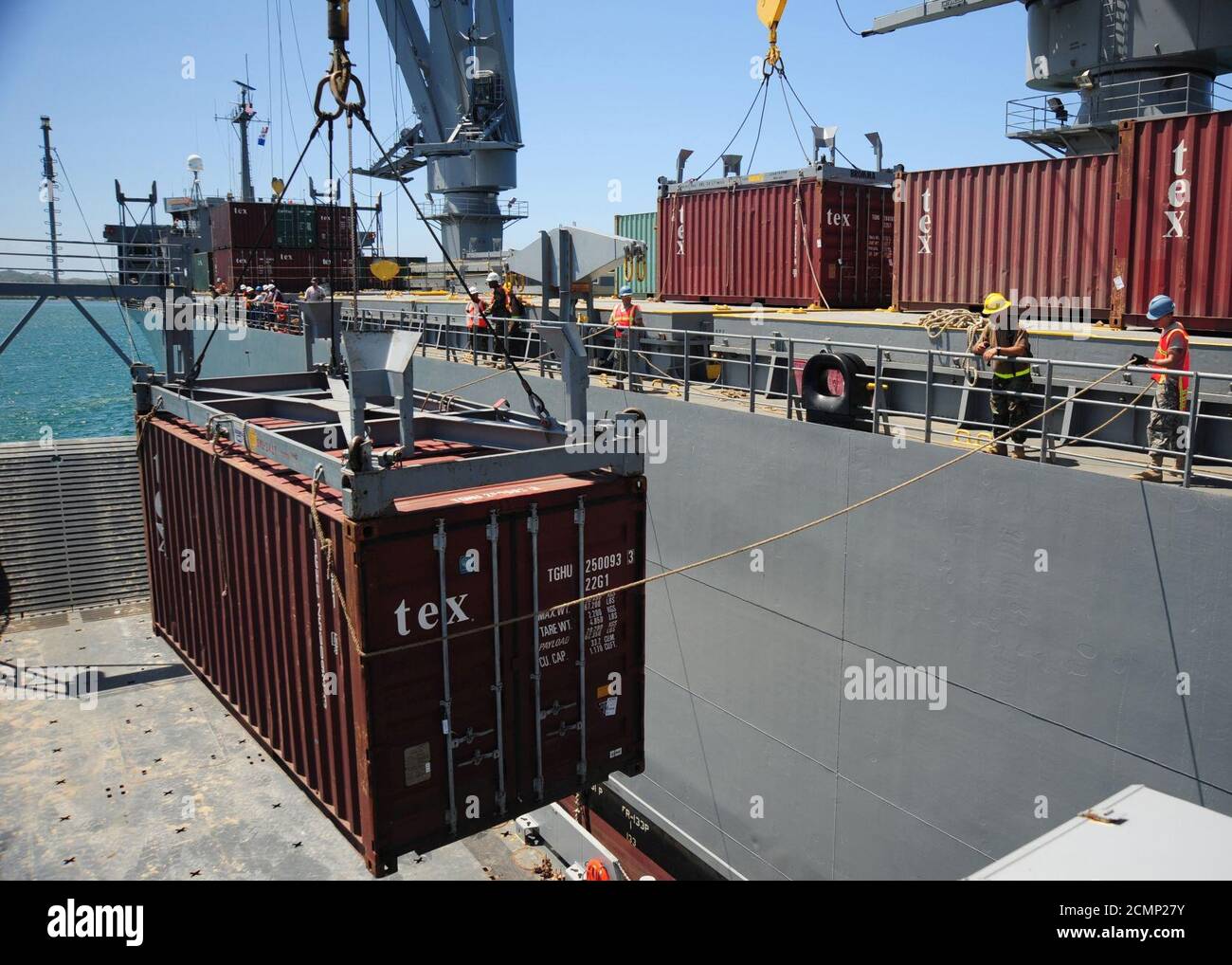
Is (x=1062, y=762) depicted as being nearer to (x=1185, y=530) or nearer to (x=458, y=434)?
(x=1185, y=530)

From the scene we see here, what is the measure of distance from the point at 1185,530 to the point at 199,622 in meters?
9.21

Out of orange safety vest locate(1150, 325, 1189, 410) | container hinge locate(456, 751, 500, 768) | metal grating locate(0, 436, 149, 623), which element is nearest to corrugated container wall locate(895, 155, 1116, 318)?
orange safety vest locate(1150, 325, 1189, 410)

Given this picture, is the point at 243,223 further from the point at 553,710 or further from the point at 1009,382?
the point at 553,710

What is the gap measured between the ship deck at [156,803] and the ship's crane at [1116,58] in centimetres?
1765

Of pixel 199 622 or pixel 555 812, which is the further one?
pixel 555 812

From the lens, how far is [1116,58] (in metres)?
18.3

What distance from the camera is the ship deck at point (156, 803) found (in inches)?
471

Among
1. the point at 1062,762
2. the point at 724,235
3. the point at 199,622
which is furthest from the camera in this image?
the point at 724,235

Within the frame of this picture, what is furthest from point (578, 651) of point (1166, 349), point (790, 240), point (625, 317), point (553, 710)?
point (790, 240)

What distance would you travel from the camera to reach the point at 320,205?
40438 millimetres

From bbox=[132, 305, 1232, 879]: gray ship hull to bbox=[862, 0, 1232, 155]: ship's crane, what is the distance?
443 inches

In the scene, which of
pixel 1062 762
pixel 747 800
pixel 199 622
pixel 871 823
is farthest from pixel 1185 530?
pixel 199 622
